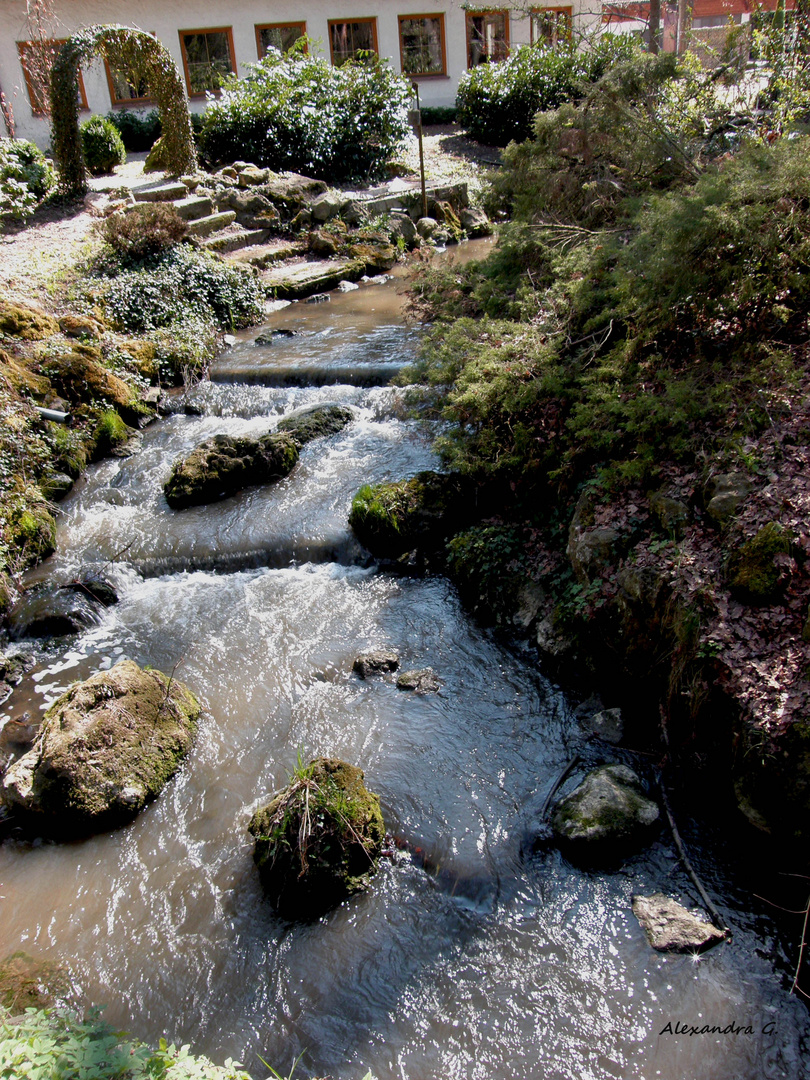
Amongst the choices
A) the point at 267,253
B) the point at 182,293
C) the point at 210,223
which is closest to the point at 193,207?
the point at 210,223

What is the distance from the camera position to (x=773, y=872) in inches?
162

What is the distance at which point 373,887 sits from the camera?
4316 millimetres

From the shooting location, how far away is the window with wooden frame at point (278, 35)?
23.2m

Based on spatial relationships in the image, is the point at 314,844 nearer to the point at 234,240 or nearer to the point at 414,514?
the point at 414,514

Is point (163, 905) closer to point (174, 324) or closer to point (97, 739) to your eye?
point (97, 739)

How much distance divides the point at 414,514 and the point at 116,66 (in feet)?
47.9

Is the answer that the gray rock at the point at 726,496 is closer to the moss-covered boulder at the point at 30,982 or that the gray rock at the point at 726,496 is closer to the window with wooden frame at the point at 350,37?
the moss-covered boulder at the point at 30,982

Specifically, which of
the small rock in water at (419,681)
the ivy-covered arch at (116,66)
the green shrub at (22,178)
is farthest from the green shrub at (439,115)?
the small rock in water at (419,681)

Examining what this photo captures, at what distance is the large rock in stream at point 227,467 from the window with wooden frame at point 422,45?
21.8 metres

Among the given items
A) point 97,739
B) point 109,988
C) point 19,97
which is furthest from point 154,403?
point 19,97

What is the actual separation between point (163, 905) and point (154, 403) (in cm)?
773

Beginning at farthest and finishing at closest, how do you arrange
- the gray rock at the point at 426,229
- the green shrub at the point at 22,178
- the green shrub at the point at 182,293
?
the gray rock at the point at 426,229 < the green shrub at the point at 22,178 < the green shrub at the point at 182,293

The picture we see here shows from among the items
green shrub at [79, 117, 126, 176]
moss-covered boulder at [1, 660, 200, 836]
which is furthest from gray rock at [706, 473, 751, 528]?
green shrub at [79, 117, 126, 176]

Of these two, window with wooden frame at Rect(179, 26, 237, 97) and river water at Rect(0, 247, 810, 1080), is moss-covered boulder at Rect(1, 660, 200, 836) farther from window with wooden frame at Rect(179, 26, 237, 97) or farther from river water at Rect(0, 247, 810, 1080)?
window with wooden frame at Rect(179, 26, 237, 97)
